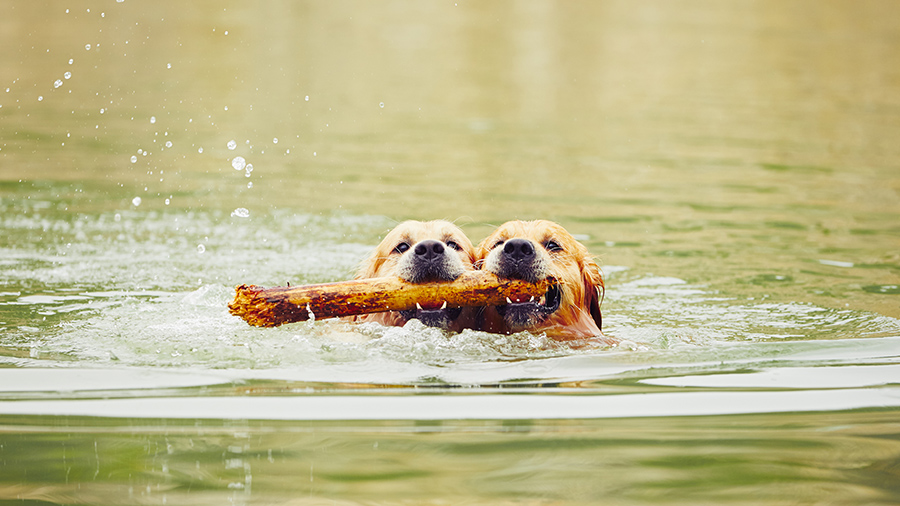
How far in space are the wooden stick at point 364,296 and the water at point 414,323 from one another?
28cm

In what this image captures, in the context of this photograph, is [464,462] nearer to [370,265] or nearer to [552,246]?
[552,246]

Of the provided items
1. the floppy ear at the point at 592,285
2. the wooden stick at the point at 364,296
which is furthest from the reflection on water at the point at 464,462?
the floppy ear at the point at 592,285

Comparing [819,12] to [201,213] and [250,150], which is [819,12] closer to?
[250,150]

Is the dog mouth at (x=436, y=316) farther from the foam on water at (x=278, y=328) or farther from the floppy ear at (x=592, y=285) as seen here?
the floppy ear at (x=592, y=285)

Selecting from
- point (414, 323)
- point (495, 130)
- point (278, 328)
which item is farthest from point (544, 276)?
point (495, 130)

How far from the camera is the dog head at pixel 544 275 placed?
18.3 feet

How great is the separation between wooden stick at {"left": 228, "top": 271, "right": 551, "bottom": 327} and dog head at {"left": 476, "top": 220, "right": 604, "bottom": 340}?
0.44 feet

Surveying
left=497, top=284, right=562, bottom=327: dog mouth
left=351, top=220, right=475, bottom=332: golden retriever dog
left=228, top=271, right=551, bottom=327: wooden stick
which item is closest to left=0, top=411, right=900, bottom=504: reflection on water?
left=228, top=271, right=551, bottom=327: wooden stick

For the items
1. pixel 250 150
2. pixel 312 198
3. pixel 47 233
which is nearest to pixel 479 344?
pixel 47 233

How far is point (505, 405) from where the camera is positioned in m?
4.57

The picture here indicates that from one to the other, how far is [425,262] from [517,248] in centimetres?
52

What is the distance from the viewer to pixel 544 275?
569 centimetres

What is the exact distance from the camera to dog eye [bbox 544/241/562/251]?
612 cm

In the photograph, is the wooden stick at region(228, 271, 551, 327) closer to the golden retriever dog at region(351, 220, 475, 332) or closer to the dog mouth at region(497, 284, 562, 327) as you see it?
the golden retriever dog at region(351, 220, 475, 332)
